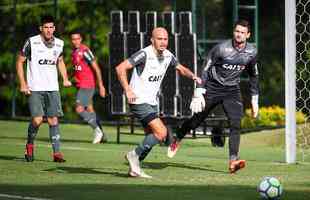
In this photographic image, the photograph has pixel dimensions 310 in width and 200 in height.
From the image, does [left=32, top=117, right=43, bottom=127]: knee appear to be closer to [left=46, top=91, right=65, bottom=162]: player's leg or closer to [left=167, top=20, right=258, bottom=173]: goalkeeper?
[left=46, top=91, right=65, bottom=162]: player's leg

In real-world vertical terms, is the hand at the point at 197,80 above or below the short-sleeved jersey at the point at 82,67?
below

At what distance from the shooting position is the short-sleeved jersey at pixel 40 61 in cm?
1691

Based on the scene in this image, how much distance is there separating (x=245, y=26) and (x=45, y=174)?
128 inches

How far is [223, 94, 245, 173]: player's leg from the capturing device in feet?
50.2

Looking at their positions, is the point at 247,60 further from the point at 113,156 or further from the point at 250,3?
the point at 250,3

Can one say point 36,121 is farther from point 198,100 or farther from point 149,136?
point 149,136

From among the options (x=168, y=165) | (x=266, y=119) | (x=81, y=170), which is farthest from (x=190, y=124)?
(x=266, y=119)

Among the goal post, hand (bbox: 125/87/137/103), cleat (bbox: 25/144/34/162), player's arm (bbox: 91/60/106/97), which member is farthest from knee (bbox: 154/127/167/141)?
player's arm (bbox: 91/60/106/97)

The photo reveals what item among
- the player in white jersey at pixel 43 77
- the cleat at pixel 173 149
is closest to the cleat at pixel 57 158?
the player in white jersey at pixel 43 77

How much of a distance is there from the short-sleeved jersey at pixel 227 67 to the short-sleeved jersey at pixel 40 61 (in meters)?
2.48

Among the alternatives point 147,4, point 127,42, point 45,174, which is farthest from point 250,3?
point 45,174

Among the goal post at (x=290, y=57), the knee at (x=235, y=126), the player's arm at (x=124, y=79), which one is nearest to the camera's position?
the player's arm at (x=124, y=79)

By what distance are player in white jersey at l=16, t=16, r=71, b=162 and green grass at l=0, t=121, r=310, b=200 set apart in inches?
21.0

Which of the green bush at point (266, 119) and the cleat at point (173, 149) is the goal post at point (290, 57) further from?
the green bush at point (266, 119)
